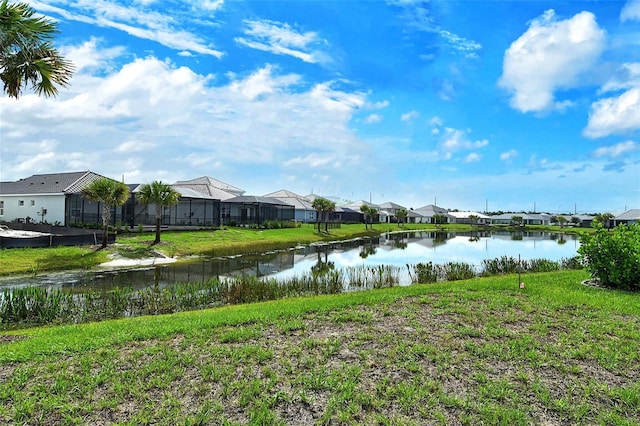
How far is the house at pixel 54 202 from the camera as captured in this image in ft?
102

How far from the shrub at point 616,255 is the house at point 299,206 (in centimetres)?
5374

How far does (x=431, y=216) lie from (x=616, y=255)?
8447 centimetres

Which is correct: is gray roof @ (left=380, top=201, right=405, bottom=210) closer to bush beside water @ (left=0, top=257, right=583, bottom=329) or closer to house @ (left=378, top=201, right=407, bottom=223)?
house @ (left=378, top=201, right=407, bottom=223)

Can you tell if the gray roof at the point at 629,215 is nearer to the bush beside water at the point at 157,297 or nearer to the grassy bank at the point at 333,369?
the bush beside water at the point at 157,297

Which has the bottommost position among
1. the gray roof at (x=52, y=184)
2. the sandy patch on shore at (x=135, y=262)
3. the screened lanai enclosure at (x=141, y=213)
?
the sandy patch on shore at (x=135, y=262)

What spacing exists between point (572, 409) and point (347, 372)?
267 cm

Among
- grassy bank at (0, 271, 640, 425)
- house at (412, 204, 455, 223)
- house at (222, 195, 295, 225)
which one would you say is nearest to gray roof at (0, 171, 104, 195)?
house at (222, 195, 295, 225)

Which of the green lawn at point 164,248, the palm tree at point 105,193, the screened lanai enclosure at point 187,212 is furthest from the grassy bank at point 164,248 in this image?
the screened lanai enclosure at point 187,212

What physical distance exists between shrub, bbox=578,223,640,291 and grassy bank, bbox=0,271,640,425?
12.3 ft

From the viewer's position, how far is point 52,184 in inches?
1314

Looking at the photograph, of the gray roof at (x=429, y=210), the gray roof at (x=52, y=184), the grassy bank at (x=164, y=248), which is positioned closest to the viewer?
the grassy bank at (x=164, y=248)

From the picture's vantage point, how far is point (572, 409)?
4.73 meters

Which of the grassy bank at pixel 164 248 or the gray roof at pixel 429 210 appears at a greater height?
the gray roof at pixel 429 210

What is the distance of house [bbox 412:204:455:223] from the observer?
91.6 metres
